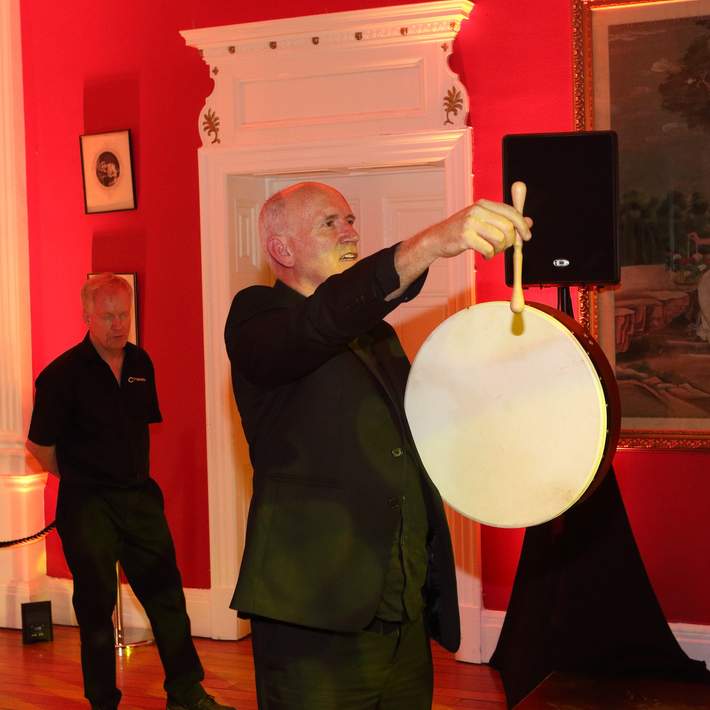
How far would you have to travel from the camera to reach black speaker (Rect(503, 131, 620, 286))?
393 centimetres

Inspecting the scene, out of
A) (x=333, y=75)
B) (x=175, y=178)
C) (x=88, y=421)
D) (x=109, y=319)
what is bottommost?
(x=88, y=421)

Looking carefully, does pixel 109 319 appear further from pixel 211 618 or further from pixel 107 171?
pixel 211 618

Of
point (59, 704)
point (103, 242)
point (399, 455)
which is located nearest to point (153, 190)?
point (103, 242)

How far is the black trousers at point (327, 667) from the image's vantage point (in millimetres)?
2156

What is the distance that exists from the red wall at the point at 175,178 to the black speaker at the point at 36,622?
1.36 feet

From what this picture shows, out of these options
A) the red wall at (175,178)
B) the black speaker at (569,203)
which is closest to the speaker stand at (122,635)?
the red wall at (175,178)

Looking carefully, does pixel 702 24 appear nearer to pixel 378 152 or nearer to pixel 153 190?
pixel 378 152

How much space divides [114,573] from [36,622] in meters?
1.44

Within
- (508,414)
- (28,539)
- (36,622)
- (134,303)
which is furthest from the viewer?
(134,303)

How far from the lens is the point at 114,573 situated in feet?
13.9

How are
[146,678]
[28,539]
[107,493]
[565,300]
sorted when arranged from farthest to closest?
[28,539] < [146,678] < [107,493] < [565,300]

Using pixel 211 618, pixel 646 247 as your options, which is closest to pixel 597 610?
pixel 646 247

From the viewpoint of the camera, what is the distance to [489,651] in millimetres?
4906

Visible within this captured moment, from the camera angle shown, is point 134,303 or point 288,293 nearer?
point 288,293
